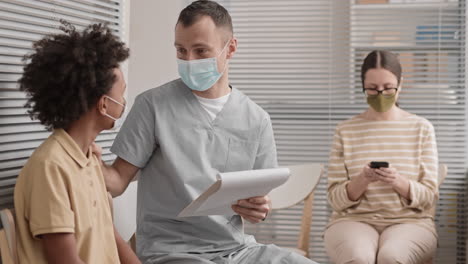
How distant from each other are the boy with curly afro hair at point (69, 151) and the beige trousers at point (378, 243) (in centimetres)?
136

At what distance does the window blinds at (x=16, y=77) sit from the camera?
6.06 feet

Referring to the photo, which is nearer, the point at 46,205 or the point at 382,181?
the point at 46,205

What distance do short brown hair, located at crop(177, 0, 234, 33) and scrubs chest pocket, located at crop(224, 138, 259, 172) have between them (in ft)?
1.35

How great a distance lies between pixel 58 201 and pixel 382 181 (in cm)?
184

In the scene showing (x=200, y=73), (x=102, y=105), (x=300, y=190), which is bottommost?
(x=300, y=190)

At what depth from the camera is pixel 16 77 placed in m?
1.92

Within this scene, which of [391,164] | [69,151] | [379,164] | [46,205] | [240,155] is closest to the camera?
[46,205]

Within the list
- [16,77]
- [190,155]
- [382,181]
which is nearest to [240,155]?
[190,155]

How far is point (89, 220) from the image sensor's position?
5.60ft

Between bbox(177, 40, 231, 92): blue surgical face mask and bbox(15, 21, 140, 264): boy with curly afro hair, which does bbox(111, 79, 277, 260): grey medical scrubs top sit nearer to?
bbox(177, 40, 231, 92): blue surgical face mask

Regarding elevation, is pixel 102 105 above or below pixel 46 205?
above

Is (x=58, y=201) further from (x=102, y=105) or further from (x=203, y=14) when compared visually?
(x=203, y=14)

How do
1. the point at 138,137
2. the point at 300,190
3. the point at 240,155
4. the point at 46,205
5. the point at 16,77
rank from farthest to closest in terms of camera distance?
the point at 300,190 < the point at 240,155 < the point at 138,137 < the point at 16,77 < the point at 46,205

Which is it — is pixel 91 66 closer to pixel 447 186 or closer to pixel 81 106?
pixel 81 106
